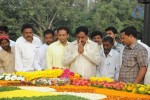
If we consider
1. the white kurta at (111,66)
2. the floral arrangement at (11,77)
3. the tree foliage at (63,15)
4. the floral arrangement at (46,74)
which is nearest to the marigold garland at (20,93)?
Result: the floral arrangement at (46,74)

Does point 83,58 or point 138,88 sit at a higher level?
point 83,58

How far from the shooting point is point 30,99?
23.3 feet

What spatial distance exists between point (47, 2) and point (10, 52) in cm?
4367

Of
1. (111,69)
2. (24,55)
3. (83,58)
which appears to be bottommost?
(111,69)

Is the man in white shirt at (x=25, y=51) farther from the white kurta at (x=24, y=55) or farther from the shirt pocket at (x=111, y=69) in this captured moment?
the shirt pocket at (x=111, y=69)

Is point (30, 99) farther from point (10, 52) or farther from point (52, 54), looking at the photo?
point (10, 52)

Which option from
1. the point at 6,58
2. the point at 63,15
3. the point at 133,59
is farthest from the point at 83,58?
the point at 63,15

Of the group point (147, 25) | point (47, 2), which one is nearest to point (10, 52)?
point (147, 25)

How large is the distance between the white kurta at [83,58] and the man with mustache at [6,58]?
175 centimetres

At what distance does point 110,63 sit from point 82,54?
806mm

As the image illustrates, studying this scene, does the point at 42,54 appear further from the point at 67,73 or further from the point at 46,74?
the point at 46,74

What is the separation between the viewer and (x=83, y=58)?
1014 cm

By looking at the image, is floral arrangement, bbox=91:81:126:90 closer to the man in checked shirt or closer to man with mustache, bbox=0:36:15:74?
the man in checked shirt

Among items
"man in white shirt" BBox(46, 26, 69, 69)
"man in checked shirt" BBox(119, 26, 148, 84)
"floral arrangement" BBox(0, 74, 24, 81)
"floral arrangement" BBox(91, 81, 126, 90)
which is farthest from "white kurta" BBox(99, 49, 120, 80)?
"floral arrangement" BBox(0, 74, 24, 81)
